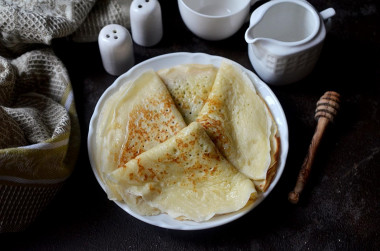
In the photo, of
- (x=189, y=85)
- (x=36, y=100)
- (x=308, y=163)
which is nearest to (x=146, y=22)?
(x=189, y=85)

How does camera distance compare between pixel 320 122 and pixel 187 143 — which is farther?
pixel 320 122

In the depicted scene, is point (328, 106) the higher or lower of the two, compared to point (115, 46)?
lower

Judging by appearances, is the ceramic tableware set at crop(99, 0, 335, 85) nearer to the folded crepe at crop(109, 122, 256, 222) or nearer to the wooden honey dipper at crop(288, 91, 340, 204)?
the wooden honey dipper at crop(288, 91, 340, 204)

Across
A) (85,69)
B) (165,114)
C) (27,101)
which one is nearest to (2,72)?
(27,101)

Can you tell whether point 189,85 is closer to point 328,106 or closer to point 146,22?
point 146,22

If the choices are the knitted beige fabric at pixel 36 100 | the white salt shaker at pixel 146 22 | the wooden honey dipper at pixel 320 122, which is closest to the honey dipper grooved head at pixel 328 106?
the wooden honey dipper at pixel 320 122

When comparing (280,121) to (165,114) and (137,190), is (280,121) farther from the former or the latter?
(137,190)

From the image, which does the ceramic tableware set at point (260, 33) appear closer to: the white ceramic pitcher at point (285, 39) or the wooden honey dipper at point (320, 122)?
the white ceramic pitcher at point (285, 39)
